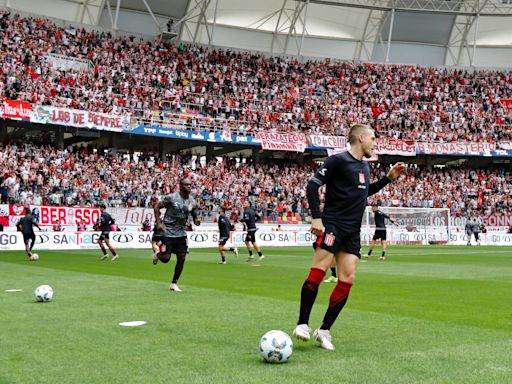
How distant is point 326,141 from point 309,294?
4340cm

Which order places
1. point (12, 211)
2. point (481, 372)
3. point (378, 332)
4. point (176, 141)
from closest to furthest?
point (481, 372) < point (378, 332) < point (12, 211) < point (176, 141)

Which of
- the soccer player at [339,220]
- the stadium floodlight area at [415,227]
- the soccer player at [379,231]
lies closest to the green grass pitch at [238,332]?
the soccer player at [339,220]

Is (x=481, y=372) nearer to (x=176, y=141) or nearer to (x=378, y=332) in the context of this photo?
(x=378, y=332)

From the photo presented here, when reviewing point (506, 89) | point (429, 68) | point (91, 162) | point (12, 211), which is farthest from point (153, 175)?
point (506, 89)

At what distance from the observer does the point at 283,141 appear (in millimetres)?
48188

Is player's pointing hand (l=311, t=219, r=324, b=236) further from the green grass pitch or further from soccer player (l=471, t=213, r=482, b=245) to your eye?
soccer player (l=471, t=213, r=482, b=245)

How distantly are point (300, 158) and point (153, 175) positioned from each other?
51.9 ft

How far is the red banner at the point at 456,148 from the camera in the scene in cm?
5275

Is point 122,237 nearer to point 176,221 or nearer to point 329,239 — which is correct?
point 176,221

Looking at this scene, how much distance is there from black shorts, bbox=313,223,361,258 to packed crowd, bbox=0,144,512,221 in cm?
2966

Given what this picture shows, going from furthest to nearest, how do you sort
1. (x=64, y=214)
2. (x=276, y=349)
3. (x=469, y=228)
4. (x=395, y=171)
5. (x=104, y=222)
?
(x=469, y=228) → (x=64, y=214) → (x=104, y=222) → (x=395, y=171) → (x=276, y=349)

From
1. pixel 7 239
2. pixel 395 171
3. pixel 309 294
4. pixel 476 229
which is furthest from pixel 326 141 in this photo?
pixel 309 294

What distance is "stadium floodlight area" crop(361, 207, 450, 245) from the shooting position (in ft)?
135

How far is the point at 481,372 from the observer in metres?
5.54
